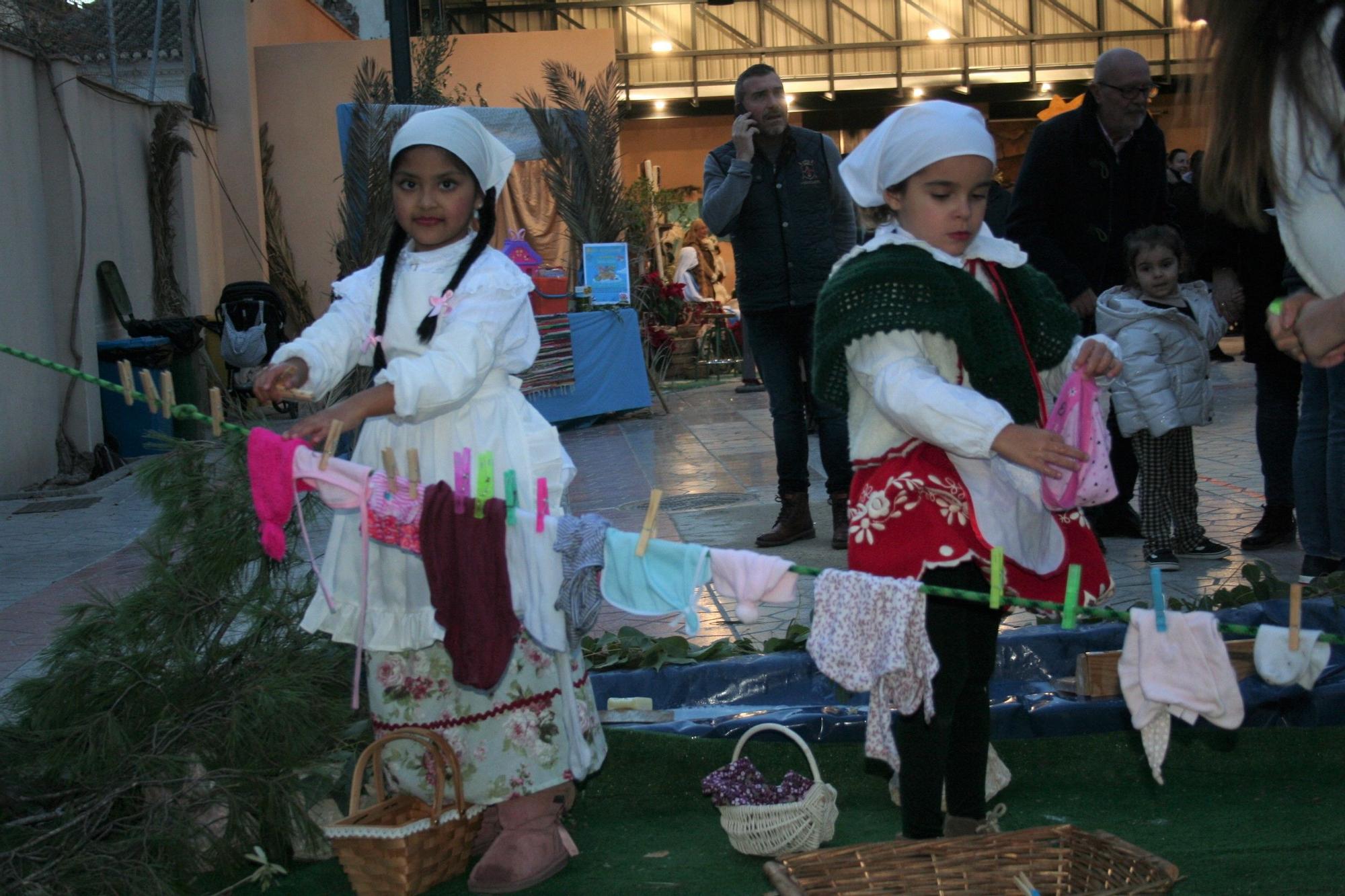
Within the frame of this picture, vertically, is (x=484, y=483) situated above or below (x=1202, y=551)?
above

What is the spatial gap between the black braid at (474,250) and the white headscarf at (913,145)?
79 cm

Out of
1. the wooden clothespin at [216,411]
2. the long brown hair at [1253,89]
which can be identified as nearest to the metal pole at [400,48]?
the wooden clothespin at [216,411]

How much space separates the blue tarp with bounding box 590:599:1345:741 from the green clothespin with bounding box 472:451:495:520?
38.2 inches

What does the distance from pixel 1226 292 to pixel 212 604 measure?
13.1 ft

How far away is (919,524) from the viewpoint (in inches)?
99.3

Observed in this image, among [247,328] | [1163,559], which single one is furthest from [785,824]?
[247,328]

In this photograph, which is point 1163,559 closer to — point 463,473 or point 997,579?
point 997,579

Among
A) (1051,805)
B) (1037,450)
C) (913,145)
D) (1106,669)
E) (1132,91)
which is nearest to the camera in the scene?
(1037,450)

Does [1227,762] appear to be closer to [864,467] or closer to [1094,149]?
[864,467]

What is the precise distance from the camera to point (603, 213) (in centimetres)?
1359

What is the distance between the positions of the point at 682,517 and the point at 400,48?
14.1 ft

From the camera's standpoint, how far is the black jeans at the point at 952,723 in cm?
261

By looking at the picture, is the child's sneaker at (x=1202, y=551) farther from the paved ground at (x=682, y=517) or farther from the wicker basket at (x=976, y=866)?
the wicker basket at (x=976, y=866)

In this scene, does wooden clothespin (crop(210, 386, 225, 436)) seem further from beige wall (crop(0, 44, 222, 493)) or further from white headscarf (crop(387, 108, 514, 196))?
beige wall (crop(0, 44, 222, 493))
